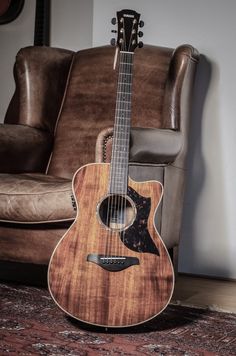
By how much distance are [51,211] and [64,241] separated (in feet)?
0.90

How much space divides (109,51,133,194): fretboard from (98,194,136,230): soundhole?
0.11 ft

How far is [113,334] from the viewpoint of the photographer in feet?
5.42

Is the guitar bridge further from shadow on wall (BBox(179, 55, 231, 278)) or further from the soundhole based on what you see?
shadow on wall (BBox(179, 55, 231, 278))

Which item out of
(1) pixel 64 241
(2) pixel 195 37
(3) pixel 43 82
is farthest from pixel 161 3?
(1) pixel 64 241

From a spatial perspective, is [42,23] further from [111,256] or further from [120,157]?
[111,256]

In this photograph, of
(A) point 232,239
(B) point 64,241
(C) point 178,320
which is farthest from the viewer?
(A) point 232,239

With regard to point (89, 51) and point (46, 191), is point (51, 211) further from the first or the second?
point (89, 51)

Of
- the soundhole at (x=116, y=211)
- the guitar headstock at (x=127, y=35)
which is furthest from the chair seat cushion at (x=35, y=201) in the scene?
the guitar headstock at (x=127, y=35)

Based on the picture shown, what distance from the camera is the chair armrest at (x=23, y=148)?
240 centimetres

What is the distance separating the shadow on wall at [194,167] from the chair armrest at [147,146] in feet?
1.61

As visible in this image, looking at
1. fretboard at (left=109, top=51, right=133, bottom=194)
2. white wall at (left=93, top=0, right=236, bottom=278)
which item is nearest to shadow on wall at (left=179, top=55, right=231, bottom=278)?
white wall at (left=93, top=0, right=236, bottom=278)

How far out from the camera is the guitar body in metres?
1.63

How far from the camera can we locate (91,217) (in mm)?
1666

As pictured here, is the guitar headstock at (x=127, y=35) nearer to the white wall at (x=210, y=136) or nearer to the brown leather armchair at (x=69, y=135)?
the brown leather armchair at (x=69, y=135)
